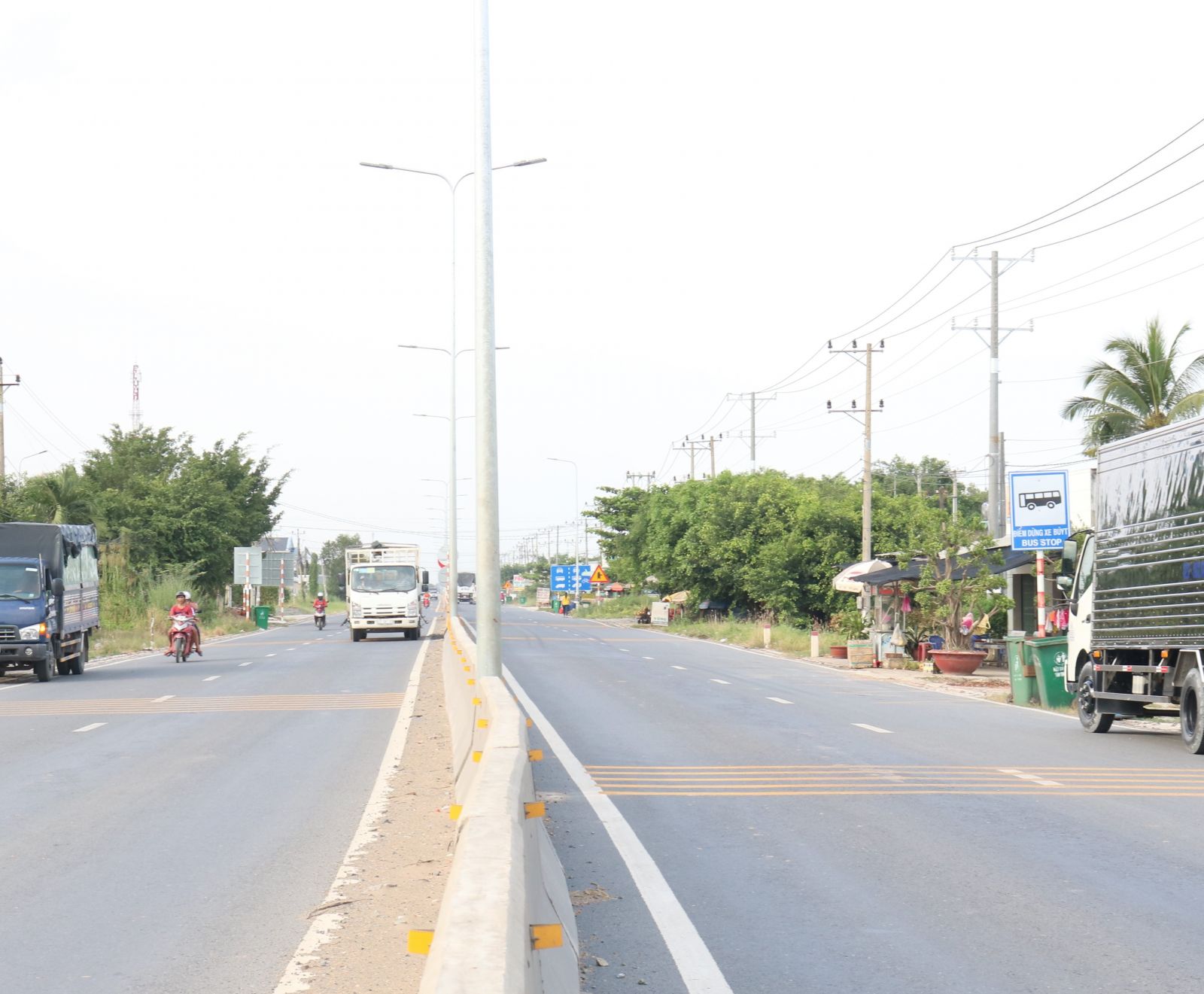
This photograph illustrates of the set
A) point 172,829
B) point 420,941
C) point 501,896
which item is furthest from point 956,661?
point 501,896

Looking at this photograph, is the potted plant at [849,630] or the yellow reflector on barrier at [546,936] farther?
the potted plant at [849,630]

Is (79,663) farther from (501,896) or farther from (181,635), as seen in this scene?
(501,896)

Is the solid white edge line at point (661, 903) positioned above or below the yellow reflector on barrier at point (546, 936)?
below

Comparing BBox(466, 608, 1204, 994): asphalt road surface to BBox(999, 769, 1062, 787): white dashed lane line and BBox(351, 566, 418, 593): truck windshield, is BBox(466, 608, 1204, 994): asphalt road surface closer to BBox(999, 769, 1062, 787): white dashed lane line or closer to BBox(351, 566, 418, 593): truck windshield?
BBox(999, 769, 1062, 787): white dashed lane line

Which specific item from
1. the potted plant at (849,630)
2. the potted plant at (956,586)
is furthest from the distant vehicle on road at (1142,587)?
the potted plant at (849,630)

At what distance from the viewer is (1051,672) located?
23.0 meters

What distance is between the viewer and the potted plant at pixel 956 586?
3269 centimetres

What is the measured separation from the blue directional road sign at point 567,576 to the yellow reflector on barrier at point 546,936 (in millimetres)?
111651

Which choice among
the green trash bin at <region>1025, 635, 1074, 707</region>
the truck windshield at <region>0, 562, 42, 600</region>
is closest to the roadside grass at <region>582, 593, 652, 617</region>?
the truck windshield at <region>0, 562, 42, 600</region>

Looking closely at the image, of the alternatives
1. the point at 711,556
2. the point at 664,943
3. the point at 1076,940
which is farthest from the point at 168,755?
the point at 711,556

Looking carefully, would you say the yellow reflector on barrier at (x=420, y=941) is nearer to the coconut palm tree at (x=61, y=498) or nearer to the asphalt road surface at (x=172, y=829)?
the asphalt road surface at (x=172, y=829)

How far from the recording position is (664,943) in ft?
23.3

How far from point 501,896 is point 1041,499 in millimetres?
20841

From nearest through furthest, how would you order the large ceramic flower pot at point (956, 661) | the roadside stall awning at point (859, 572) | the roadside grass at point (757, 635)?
the large ceramic flower pot at point (956, 661)
the roadside stall awning at point (859, 572)
the roadside grass at point (757, 635)
